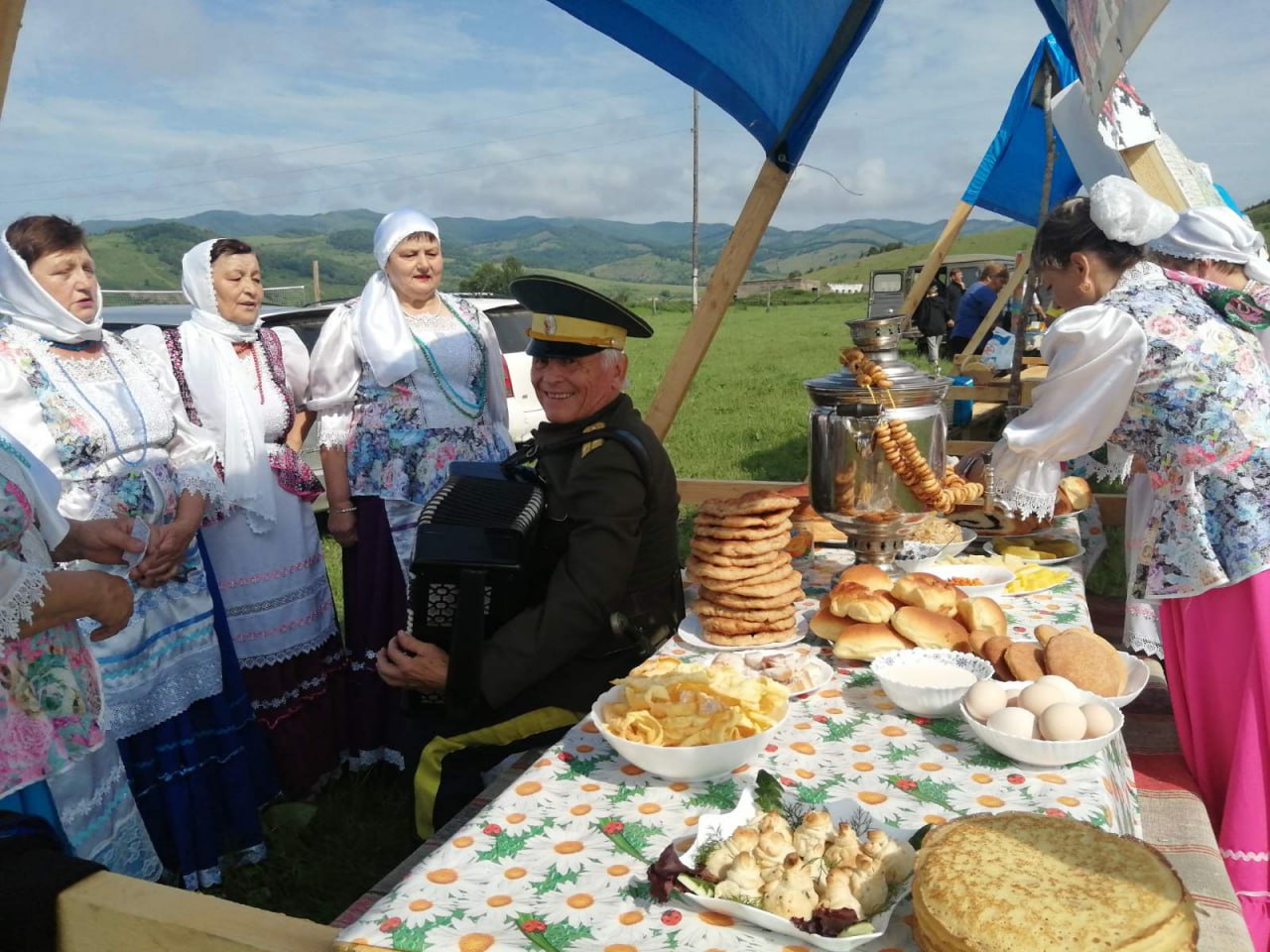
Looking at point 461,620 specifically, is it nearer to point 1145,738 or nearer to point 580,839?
point 580,839

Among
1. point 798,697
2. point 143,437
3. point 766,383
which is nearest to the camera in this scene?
point 798,697

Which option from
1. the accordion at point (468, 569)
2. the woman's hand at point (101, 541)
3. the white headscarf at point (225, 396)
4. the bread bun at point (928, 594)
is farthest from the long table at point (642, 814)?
the white headscarf at point (225, 396)

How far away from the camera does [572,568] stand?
2389 millimetres

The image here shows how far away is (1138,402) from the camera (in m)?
2.72

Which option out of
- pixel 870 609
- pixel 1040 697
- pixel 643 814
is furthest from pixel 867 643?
pixel 643 814

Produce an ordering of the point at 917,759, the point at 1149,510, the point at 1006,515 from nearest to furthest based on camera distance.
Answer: the point at 917,759 < the point at 1149,510 < the point at 1006,515

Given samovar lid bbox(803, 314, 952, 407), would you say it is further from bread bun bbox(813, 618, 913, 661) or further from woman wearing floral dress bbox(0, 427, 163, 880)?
woman wearing floral dress bbox(0, 427, 163, 880)

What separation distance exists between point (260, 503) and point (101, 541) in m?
1.04

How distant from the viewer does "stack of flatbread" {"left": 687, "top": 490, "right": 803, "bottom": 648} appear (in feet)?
7.79

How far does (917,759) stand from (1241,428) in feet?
5.41

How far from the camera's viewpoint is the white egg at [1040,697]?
5.86 feet

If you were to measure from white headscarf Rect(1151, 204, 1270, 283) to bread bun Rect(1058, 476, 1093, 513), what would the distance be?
1.04 meters

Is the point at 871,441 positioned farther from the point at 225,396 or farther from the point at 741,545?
the point at 225,396

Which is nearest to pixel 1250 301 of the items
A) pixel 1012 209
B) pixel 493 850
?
pixel 493 850
